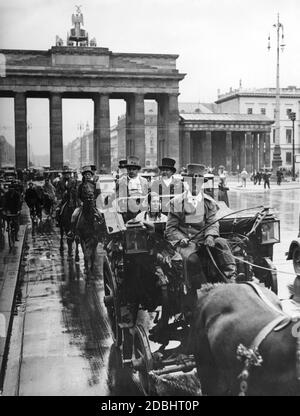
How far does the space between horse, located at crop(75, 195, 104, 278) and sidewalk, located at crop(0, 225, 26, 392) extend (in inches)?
65.9

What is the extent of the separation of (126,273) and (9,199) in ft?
40.6

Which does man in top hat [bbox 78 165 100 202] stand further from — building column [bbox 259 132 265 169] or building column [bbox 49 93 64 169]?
building column [bbox 259 132 265 169]

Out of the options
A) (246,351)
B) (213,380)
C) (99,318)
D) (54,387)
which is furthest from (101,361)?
(246,351)

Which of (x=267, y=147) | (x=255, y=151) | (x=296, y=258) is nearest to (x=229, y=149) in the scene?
(x=267, y=147)

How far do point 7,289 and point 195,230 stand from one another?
5576 millimetres

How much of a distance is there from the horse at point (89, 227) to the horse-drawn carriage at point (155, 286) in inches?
167

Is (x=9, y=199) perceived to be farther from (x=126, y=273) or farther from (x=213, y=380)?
(x=213, y=380)

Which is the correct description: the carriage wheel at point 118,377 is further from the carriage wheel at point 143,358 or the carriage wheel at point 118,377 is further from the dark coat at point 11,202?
the dark coat at point 11,202

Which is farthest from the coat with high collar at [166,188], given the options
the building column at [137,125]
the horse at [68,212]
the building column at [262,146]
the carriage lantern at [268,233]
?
the building column at [262,146]

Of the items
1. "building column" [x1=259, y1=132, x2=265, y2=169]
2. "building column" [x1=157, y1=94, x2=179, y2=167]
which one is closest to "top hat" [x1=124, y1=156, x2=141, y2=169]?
"building column" [x1=157, y1=94, x2=179, y2=167]

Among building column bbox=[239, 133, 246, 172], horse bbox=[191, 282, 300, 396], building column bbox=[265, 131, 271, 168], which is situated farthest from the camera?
building column bbox=[239, 133, 246, 172]

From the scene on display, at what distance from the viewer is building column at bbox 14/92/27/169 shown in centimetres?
6096

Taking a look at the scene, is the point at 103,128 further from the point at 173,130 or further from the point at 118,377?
the point at 118,377

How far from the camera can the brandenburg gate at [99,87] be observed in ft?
192
